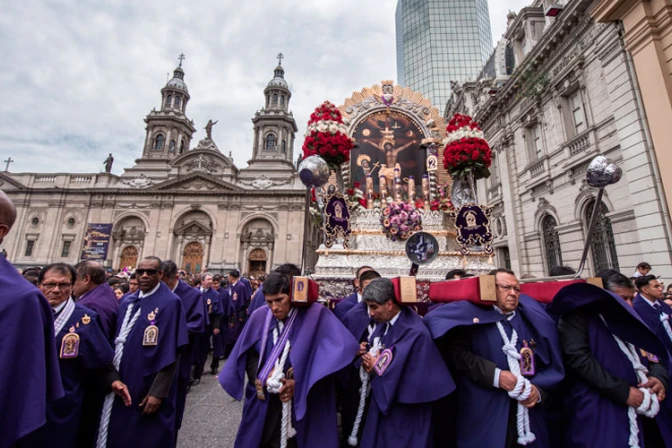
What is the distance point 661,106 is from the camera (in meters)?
8.30

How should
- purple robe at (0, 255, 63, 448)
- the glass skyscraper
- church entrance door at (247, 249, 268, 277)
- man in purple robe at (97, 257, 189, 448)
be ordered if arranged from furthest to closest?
the glass skyscraper → church entrance door at (247, 249, 268, 277) → man in purple robe at (97, 257, 189, 448) → purple robe at (0, 255, 63, 448)

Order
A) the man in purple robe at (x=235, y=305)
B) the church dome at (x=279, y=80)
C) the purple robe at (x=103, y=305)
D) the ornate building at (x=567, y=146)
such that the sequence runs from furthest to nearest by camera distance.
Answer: the church dome at (x=279, y=80)
the ornate building at (x=567, y=146)
the man in purple robe at (x=235, y=305)
the purple robe at (x=103, y=305)

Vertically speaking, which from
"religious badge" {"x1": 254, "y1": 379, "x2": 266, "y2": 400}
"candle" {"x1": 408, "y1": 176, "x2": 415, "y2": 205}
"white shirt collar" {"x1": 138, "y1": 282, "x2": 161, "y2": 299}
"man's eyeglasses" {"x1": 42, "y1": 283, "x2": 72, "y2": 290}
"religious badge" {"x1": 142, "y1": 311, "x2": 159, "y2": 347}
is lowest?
"religious badge" {"x1": 254, "y1": 379, "x2": 266, "y2": 400}

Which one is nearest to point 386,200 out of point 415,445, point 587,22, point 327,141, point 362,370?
point 327,141

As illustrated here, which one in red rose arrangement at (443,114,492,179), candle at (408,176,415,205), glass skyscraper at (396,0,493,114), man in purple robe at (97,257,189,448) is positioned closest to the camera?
man in purple robe at (97,257,189,448)

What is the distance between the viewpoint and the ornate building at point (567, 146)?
368 inches

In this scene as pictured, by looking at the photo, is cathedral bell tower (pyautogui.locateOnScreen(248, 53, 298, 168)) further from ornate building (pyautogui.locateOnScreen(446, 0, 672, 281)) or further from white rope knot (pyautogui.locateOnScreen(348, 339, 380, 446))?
white rope knot (pyautogui.locateOnScreen(348, 339, 380, 446))

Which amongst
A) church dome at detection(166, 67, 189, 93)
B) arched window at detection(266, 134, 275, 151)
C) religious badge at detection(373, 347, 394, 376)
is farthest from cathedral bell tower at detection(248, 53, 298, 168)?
religious badge at detection(373, 347, 394, 376)

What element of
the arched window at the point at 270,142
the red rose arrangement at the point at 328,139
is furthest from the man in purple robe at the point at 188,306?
the arched window at the point at 270,142

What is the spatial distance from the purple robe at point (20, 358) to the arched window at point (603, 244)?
13909 millimetres

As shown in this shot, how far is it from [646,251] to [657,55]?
5275mm

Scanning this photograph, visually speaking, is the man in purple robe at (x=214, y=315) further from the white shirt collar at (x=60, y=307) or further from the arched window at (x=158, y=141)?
the arched window at (x=158, y=141)

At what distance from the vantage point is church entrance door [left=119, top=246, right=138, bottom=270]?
34312mm

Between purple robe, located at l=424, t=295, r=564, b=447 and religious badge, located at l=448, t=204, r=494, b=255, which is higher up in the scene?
religious badge, located at l=448, t=204, r=494, b=255
